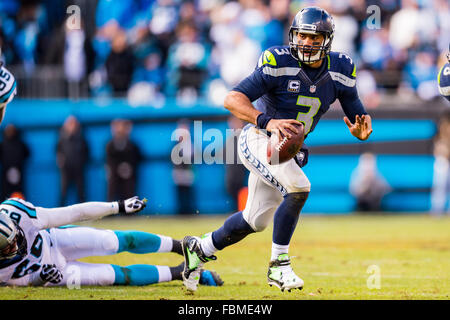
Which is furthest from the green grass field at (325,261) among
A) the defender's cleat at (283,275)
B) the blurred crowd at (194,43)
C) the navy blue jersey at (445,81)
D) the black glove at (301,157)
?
the blurred crowd at (194,43)

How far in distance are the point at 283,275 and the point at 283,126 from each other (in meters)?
1.02

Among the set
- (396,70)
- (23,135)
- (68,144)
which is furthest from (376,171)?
(23,135)

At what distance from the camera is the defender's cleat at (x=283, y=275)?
5.34 metres

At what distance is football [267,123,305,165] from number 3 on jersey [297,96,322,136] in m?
0.35

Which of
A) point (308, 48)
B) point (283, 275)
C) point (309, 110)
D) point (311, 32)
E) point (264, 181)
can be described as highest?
point (311, 32)

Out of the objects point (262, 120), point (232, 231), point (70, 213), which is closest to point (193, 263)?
point (232, 231)

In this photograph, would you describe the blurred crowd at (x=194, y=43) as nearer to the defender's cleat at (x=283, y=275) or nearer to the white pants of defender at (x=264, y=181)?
the white pants of defender at (x=264, y=181)

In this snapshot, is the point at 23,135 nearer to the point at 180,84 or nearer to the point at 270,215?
the point at 180,84

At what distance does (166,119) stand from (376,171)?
3.70 metres

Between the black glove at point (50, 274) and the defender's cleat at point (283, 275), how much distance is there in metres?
1.59

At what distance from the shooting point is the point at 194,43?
13000mm

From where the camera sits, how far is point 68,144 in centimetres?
1285

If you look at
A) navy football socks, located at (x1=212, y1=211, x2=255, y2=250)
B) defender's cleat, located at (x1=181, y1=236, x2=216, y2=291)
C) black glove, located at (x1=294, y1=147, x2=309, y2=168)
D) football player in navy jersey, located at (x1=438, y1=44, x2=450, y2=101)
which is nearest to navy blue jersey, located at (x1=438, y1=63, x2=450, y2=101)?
football player in navy jersey, located at (x1=438, y1=44, x2=450, y2=101)

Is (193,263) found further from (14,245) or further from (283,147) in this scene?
(14,245)
